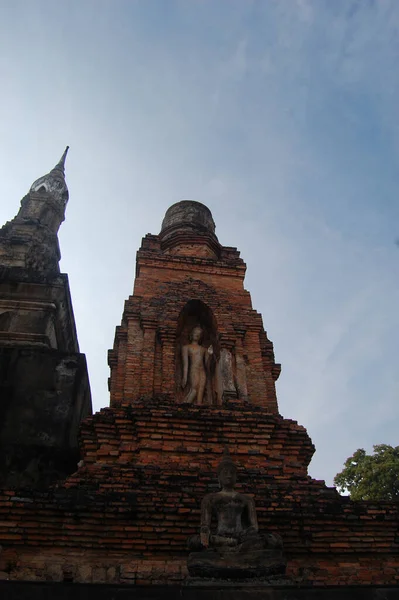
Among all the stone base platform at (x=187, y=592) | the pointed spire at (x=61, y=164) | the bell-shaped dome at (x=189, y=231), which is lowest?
the stone base platform at (x=187, y=592)

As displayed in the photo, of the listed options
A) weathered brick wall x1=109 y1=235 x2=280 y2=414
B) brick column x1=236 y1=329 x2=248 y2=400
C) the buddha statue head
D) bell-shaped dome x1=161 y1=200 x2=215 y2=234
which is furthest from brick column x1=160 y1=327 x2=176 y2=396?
bell-shaped dome x1=161 y1=200 x2=215 y2=234

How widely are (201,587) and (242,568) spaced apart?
1.67 ft

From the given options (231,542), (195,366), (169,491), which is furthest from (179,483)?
(195,366)

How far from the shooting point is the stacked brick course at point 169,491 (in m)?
5.76

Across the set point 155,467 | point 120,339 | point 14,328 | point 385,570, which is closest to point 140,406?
point 155,467

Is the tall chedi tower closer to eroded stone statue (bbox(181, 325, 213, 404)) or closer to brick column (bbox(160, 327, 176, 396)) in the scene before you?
brick column (bbox(160, 327, 176, 396))

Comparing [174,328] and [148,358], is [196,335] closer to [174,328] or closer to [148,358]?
[174,328]

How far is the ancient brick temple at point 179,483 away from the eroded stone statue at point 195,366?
2cm

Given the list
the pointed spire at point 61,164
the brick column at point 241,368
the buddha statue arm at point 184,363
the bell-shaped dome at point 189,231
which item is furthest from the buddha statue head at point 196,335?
the pointed spire at point 61,164

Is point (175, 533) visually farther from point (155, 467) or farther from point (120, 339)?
point (120, 339)

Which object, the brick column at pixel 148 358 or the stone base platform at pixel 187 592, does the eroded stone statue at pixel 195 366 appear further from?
the stone base platform at pixel 187 592

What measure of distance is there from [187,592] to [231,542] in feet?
3.13

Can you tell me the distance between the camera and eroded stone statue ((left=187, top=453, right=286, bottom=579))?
4.63 metres

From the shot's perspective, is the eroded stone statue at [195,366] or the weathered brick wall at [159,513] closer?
the weathered brick wall at [159,513]
